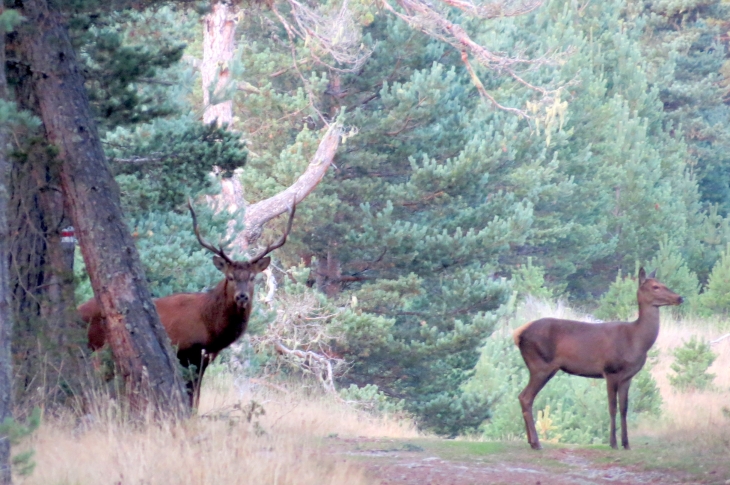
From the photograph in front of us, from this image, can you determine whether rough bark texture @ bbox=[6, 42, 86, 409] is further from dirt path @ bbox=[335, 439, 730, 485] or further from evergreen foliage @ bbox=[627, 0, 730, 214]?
evergreen foliage @ bbox=[627, 0, 730, 214]

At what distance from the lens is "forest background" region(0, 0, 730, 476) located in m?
7.99

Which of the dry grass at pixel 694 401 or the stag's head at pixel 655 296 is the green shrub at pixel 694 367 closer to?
the dry grass at pixel 694 401

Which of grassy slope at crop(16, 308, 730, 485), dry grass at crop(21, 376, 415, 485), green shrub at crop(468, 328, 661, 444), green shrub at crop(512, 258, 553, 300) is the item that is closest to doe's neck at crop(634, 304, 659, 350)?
grassy slope at crop(16, 308, 730, 485)

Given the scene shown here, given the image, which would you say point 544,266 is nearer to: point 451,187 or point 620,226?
point 620,226

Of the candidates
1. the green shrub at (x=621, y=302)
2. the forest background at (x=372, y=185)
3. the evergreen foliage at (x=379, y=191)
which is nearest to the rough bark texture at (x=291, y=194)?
the forest background at (x=372, y=185)

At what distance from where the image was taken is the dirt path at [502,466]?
7.22 meters

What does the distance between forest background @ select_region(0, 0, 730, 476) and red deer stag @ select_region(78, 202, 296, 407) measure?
550mm

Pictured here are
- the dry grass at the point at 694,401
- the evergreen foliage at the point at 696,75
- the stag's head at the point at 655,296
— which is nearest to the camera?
the stag's head at the point at 655,296

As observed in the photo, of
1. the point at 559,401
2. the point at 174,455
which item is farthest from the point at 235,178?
the point at 174,455

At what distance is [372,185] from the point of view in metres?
17.5

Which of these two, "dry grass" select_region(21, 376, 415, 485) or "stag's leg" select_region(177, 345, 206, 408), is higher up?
"stag's leg" select_region(177, 345, 206, 408)

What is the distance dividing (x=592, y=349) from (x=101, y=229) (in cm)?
489

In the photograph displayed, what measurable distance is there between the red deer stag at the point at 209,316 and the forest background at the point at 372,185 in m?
0.55

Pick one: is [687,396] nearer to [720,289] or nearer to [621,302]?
[621,302]
